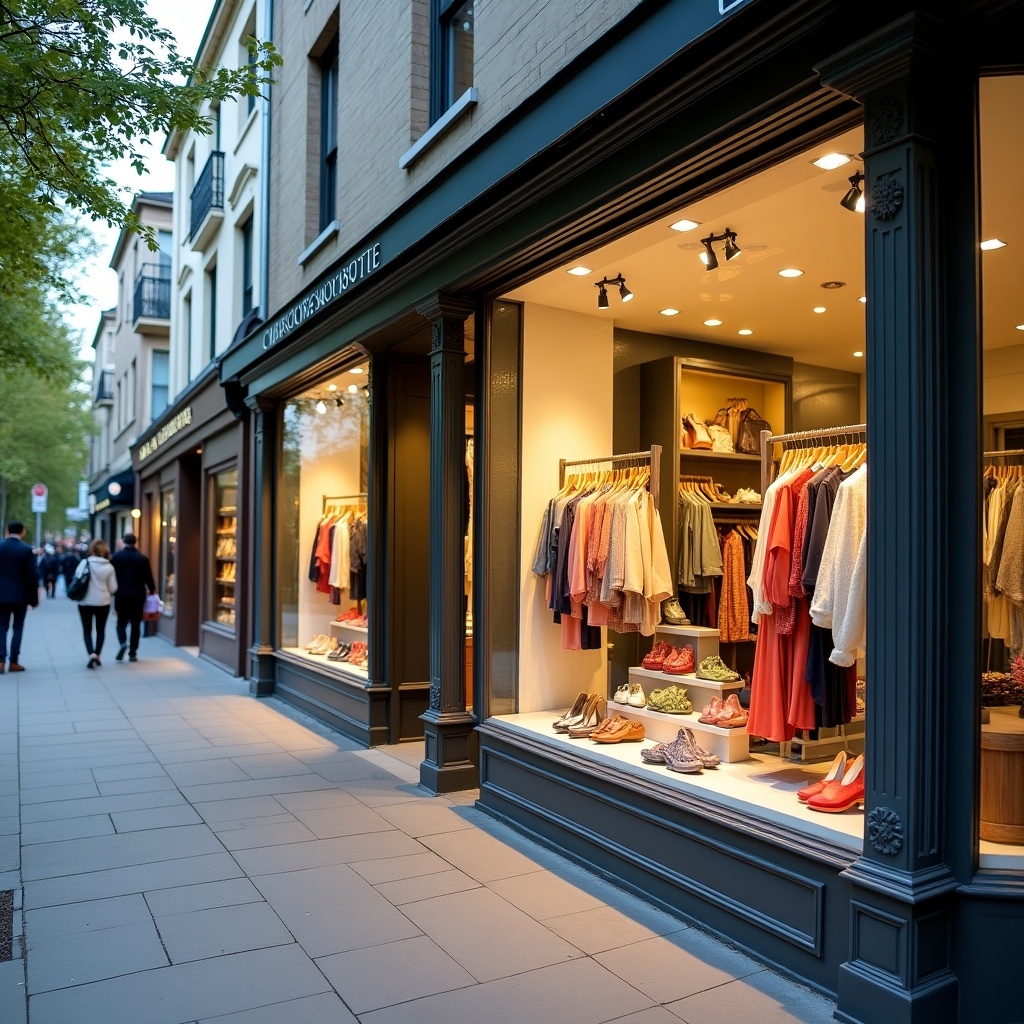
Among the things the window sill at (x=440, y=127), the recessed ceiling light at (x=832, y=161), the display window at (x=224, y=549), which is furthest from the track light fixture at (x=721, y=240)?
the display window at (x=224, y=549)

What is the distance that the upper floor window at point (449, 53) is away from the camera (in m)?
7.30

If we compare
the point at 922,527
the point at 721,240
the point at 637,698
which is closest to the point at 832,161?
the point at 721,240

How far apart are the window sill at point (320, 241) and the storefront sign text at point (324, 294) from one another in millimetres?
546

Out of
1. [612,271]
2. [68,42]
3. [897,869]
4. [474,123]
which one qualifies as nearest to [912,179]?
[897,869]

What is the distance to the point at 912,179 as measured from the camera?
337 centimetres

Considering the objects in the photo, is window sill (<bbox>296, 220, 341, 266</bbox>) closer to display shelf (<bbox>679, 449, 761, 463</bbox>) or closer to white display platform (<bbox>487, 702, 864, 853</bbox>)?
display shelf (<bbox>679, 449, 761, 463</bbox>)

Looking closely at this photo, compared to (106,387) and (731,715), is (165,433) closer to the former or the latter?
(731,715)

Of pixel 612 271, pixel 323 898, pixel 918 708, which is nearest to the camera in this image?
pixel 918 708

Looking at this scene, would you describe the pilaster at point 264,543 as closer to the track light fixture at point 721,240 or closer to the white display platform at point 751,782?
the white display platform at point 751,782

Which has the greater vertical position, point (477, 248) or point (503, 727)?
point (477, 248)

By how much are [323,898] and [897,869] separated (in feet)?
9.40

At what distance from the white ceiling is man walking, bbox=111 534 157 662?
10.1 m

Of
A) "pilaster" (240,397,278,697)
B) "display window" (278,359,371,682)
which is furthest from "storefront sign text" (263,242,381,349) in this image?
"pilaster" (240,397,278,697)

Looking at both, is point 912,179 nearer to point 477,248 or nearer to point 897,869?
point 897,869
